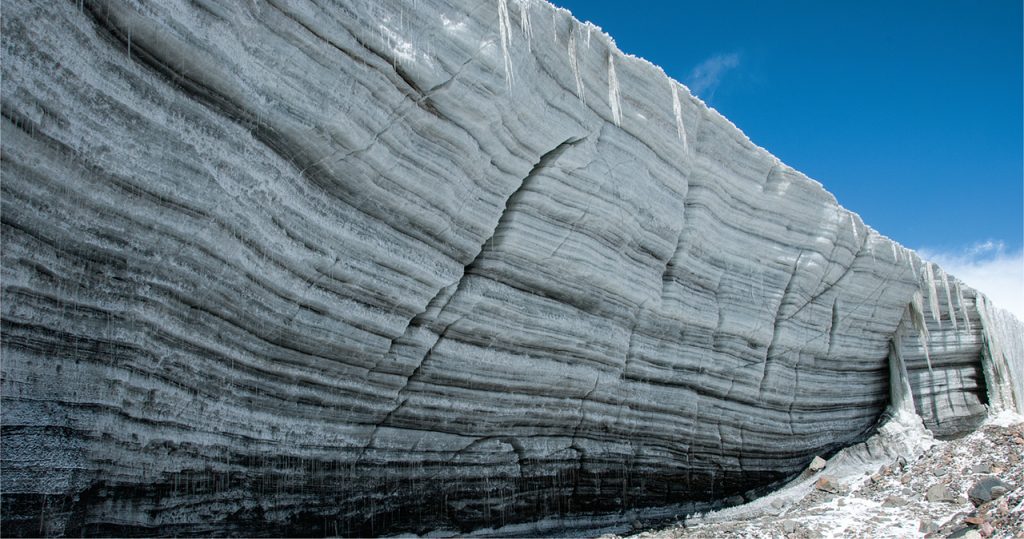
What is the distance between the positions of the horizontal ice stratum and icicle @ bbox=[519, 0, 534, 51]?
0.02 m

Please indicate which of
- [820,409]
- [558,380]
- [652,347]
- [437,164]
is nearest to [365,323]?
[437,164]

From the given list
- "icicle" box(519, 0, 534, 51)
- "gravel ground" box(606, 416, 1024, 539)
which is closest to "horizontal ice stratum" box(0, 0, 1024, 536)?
"icicle" box(519, 0, 534, 51)

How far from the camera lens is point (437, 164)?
5410 millimetres

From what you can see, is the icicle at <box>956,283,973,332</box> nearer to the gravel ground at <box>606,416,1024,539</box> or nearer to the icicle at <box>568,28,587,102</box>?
the gravel ground at <box>606,416,1024,539</box>

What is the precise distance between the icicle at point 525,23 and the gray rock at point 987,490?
17.6 ft

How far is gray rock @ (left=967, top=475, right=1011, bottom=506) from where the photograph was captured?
645cm

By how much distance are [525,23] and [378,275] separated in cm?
229

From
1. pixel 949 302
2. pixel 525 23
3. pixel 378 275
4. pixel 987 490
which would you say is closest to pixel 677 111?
pixel 525 23

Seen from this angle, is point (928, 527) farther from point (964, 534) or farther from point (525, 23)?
point (525, 23)

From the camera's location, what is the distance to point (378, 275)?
5.30 meters

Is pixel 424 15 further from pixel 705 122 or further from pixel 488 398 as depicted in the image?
pixel 705 122

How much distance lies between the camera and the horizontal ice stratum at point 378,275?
4.05 metres

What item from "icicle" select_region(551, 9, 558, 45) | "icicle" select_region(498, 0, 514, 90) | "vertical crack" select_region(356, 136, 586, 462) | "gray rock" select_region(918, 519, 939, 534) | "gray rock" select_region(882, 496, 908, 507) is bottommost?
"gray rock" select_region(918, 519, 939, 534)

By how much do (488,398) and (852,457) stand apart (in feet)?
17.0
